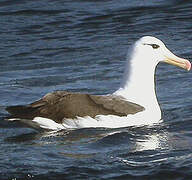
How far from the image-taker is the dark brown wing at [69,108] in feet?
36.8

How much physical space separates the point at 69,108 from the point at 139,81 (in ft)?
4.39

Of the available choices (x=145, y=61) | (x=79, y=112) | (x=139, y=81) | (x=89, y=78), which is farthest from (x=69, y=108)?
(x=89, y=78)

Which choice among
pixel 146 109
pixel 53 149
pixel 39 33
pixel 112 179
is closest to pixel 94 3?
pixel 39 33

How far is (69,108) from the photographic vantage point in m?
11.2

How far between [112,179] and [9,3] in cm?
1275

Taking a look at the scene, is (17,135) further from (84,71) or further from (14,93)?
(84,71)

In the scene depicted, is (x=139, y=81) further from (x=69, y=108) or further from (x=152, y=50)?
(x=69, y=108)

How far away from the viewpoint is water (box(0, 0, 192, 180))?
372 inches

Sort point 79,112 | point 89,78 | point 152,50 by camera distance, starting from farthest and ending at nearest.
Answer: point 89,78 < point 152,50 < point 79,112

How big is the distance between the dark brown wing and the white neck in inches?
20.1

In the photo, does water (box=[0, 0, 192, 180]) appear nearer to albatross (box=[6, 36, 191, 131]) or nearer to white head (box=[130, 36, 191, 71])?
albatross (box=[6, 36, 191, 131])

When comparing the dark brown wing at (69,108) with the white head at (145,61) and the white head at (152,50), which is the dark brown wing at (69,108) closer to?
the white head at (145,61)

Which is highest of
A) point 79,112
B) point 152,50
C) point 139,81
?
point 152,50

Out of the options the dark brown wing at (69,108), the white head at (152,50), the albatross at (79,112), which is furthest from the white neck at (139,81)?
the dark brown wing at (69,108)
